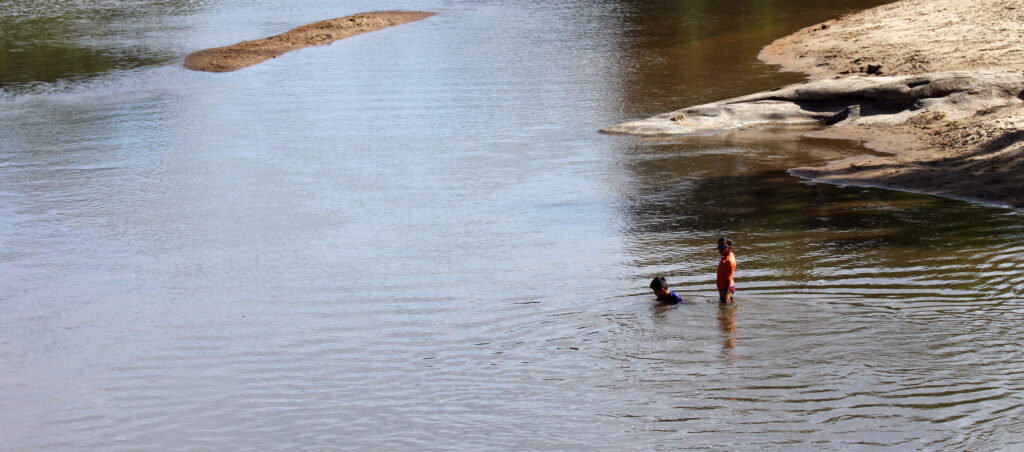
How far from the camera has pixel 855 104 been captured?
71.8 feet

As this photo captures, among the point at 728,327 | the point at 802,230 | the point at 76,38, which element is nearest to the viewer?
the point at 728,327

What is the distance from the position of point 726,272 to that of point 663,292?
0.71m

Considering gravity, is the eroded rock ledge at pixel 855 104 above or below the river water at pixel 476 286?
above

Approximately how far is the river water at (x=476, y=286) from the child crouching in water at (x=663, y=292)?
0.17 m

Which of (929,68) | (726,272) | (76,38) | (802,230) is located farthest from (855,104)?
(76,38)

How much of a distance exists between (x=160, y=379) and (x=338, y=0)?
4474cm

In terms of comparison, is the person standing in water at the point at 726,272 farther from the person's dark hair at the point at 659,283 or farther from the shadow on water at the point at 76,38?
the shadow on water at the point at 76,38

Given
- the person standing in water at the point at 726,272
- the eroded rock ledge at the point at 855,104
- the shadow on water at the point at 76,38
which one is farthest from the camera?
the shadow on water at the point at 76,38

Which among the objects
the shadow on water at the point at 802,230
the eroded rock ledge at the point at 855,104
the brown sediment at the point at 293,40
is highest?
the brown sediment at the point at 293,40

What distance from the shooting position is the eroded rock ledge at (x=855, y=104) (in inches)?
797

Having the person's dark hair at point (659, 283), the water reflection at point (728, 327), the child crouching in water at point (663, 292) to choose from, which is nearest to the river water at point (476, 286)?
the water reflection at point (728, 327)

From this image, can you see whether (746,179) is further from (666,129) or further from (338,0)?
(338,0)

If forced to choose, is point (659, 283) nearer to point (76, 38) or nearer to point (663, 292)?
point (663, 292)

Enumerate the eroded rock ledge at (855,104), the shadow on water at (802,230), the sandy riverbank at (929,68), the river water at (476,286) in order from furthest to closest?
the eroded rock ledge at (855,104) < the sandy riverbank at (929,68) < the shadow on water at (802,230) < the river water at (476,286)
